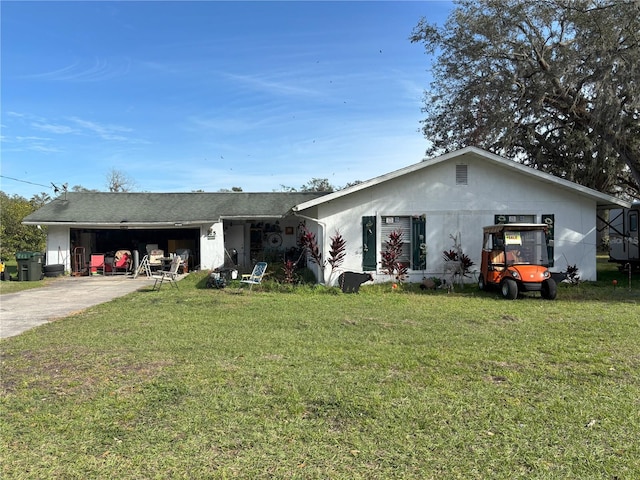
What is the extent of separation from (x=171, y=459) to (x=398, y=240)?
35.3ft

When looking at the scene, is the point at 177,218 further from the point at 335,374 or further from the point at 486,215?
the point at 335,374

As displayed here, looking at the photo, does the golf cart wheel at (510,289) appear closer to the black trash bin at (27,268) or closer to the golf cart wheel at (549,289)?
the golf cart wheel at (549,289)

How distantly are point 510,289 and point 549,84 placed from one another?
1046cm

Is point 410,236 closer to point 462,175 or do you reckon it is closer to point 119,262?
point 462,175

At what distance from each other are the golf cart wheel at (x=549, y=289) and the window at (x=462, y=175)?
13.3ft

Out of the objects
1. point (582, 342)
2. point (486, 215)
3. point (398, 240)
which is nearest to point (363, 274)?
point (398, 240)

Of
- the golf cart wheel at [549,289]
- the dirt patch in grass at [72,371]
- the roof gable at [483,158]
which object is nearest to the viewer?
the dirt patch in grass at [72,371]

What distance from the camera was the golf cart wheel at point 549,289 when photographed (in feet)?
35.3

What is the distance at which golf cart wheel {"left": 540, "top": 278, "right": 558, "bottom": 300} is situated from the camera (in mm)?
10758

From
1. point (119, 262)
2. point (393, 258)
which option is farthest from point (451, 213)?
point (119, 262)

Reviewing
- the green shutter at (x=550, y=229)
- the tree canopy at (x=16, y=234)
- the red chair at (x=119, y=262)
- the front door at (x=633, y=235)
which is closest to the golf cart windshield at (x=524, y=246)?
the green shutter at (x=550, y=229)

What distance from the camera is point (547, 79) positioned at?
17.2 metres

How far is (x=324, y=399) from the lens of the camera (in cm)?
434

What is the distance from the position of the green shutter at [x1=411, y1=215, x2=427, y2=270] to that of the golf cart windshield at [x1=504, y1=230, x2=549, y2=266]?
9.16 feet
